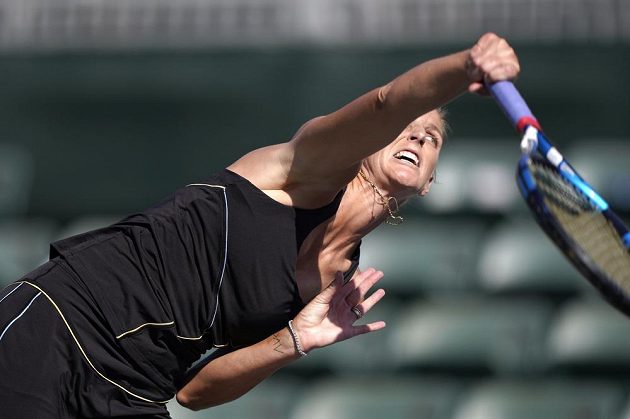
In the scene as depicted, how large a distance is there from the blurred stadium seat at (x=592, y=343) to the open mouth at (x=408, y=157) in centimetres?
325

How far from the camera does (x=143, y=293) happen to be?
3.13m

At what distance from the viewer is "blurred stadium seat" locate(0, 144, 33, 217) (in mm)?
7613

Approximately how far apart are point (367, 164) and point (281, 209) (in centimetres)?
39

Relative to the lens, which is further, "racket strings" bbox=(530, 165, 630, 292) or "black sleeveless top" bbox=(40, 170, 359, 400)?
"black sleeveless top" bbox=(40, 170, 359, 400)

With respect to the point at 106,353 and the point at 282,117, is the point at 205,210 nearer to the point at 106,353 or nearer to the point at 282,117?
the point at 106,353

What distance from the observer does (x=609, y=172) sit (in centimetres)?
673

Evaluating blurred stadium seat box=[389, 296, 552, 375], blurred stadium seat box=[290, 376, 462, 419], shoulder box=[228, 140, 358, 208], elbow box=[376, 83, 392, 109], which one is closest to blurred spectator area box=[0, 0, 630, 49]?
blurred stadium seat box=[389, 296, 552, 375]

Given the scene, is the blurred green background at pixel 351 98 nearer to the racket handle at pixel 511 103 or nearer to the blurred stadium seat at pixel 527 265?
the blurred stadium seat at pixel 527 265

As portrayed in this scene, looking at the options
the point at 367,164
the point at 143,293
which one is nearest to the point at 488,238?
the point at 367,164

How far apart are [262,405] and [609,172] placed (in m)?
2.21

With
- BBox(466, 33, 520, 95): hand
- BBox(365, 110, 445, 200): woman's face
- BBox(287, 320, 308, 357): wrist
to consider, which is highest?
BBox(466, 33, 520, 95): hand

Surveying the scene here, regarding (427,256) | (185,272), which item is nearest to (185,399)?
(185,272)

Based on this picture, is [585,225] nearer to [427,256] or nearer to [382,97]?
[382,97]

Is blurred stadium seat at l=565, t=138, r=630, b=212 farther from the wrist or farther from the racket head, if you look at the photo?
the racket head
